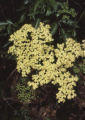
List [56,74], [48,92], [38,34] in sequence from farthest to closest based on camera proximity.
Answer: [48,92], [38,34], [56,74]

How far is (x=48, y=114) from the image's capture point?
4.29 m

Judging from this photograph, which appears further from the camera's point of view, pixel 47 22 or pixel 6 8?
pixel 6 8

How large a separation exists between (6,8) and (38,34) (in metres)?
1.52

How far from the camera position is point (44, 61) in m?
3.20

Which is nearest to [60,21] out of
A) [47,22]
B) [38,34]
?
[47,22]

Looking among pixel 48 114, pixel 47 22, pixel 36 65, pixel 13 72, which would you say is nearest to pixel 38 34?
pixel 47 22

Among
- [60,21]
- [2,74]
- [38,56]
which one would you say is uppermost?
[60,21]

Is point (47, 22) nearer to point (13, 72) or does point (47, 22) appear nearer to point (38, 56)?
point (38, 56)

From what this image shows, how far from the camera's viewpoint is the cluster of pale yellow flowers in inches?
124

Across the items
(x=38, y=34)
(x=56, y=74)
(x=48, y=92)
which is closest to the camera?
(x=56, y=74)

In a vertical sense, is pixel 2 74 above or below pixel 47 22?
below

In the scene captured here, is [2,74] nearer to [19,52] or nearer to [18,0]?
[19,52]

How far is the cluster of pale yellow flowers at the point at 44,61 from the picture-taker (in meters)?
3.14

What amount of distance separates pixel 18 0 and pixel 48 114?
9.28ft
